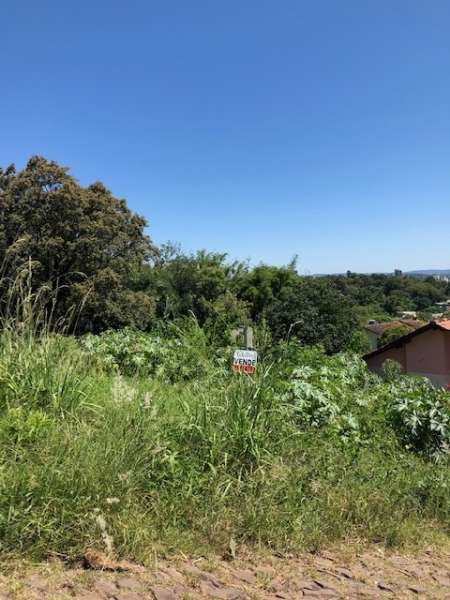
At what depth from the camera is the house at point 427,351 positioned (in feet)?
82.0

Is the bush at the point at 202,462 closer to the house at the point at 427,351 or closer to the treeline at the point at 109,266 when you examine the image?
the treeline at the point at 109,266

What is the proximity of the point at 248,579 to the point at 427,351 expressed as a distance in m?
25.7

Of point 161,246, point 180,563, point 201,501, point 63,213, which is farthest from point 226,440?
point 161,246

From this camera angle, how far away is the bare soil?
229 centimetres

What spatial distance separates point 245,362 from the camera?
4.39 meters

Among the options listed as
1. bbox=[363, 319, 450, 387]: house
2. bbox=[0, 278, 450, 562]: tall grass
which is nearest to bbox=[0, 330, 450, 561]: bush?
bbox=[0, 278, 450, 562]: tall grass

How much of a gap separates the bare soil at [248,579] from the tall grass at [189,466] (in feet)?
0.41

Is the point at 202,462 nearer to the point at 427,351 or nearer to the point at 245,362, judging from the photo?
the point at 245,362

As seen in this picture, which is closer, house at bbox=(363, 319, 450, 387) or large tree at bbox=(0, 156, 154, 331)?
large tree at bbox=(0, 156, 154, 331)

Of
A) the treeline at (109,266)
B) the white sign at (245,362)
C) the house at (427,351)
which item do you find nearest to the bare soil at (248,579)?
the white sign at (245,362)

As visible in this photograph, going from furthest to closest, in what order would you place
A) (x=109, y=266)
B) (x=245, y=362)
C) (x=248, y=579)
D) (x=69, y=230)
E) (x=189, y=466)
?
(x=109, y=266) < (x=69, y=230) < (x=245, y=362) < (x=189, y=466) < (x=248, y=579)

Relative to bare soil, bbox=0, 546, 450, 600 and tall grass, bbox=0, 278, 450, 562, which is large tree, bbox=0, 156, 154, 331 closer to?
tall grass, bbox=0, 278, 450, 562

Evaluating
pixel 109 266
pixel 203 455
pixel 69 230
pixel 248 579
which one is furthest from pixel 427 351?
pixel 248 579

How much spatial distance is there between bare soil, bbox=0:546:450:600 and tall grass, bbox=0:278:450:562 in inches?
4.9
